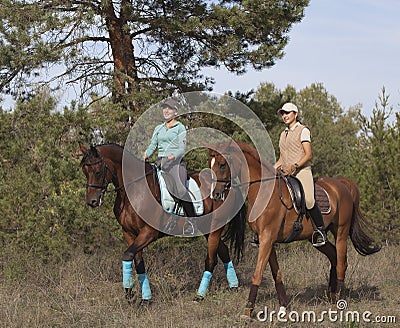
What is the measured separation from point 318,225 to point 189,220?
5.81ft

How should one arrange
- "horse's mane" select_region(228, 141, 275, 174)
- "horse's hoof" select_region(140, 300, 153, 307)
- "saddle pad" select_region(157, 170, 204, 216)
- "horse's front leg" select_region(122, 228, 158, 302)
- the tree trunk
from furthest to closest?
the tree trunk → "saddle pad" select_region(157, 170, 204, 216) → "horse's hoof" select_region(140, 300, 153, 307) → "horse's front leg" select_region(122, 228, 158, 302) → "horse's mane" select_region(228, 141, 275, 174)

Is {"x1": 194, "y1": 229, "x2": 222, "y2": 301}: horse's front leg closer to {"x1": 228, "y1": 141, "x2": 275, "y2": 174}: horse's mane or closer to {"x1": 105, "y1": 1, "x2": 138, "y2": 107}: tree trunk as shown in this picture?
{"x1": 228, "y1": 141, "x2": 275, "y2": 174}: horse's mane

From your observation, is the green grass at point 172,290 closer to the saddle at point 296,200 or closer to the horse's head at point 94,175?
the saddle at point 296,200

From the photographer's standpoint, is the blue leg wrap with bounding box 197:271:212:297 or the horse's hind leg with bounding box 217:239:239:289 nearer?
the blue leg wrap with bounding box 197:271:212:297

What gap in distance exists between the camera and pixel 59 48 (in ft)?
36.1

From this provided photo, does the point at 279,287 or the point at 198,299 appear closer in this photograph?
the point at 279,287

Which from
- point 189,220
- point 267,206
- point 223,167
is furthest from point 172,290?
point 223,167

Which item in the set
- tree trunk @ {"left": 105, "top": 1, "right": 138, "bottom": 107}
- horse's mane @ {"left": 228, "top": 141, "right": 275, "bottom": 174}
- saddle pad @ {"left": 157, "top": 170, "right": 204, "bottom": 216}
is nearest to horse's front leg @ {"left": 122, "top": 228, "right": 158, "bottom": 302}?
saddle pad @ {"left": 157, "top": 170, "right": 204, "bottom": 216}

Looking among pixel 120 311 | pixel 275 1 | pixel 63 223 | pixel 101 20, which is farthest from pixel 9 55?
pixel 120 311

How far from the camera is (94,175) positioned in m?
6.80

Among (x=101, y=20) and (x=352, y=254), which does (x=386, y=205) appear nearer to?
(x=352, y=254)

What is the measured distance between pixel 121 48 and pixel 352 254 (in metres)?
6.71

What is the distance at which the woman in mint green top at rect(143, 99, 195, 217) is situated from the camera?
730 centimetres

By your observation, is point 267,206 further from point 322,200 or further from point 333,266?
point 333,266
